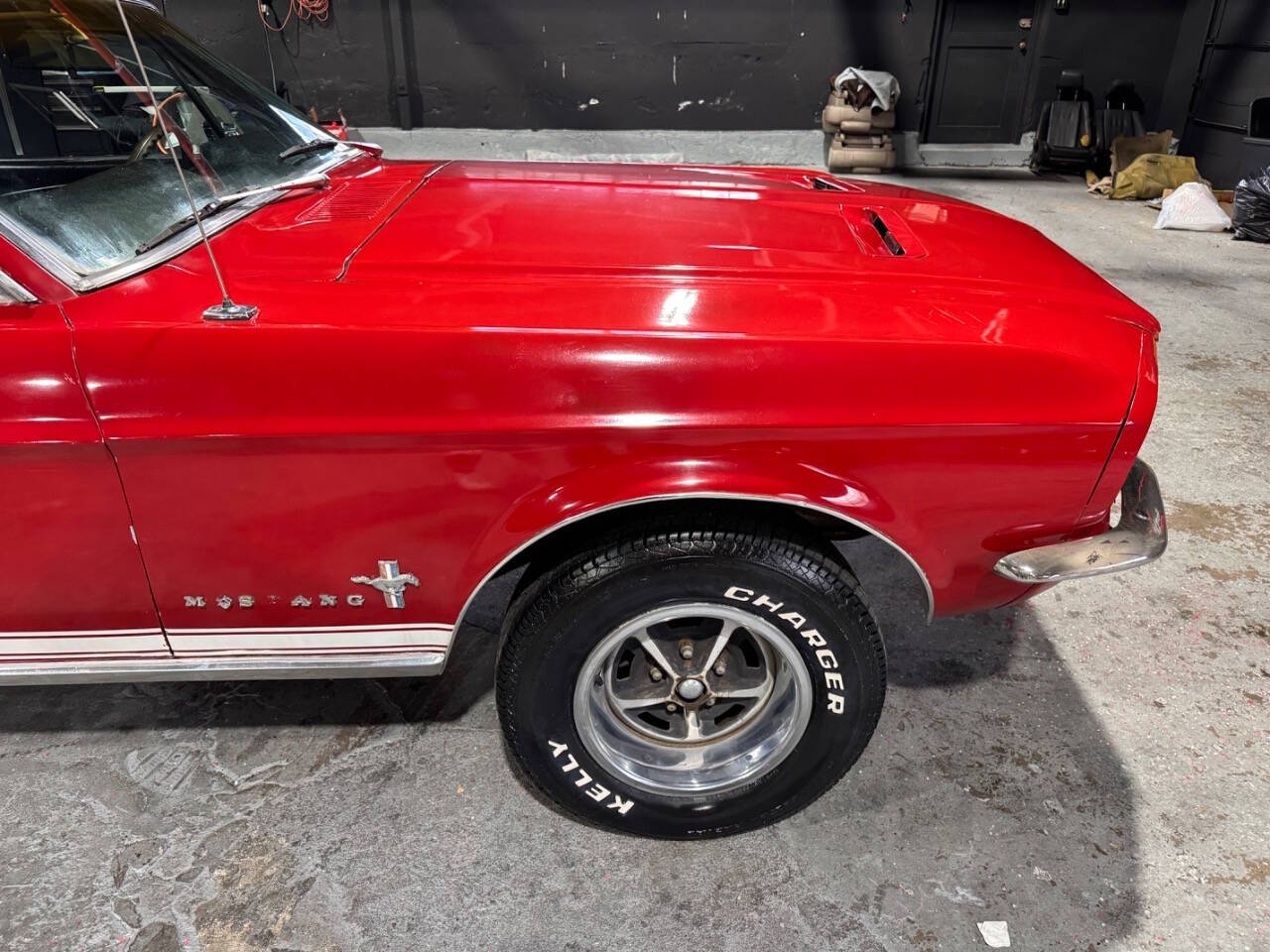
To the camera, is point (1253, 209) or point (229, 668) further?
point (1253, 209)

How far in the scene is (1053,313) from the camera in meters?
1.75

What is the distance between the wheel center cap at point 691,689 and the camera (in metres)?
1.94

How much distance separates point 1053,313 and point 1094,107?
35.8ft

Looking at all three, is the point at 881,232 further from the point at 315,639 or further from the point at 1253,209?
the point at 1253,209

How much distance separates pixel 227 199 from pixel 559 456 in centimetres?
116

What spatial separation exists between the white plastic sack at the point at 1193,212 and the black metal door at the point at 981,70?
3.41 meters

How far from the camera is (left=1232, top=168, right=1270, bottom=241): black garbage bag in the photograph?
743 centimetres

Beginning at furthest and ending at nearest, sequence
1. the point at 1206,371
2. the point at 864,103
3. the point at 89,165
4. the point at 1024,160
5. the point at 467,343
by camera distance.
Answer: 1. the point at 1024,160
2. the point at 864,103
3. the point at 1206,371
4. the point at 89,165
5. the point at 467,343

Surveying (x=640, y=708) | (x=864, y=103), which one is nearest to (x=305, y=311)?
(x=640, y=708)

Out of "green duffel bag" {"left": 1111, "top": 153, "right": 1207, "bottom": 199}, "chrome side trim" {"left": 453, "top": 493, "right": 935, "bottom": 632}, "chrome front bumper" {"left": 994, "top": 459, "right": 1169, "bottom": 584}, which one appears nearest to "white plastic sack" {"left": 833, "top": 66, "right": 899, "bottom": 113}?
"green duffel bag" {"left": 1111, "top": 153, "right": 1207, "bottom": 199}

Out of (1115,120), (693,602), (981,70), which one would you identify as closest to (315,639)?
(693,602)

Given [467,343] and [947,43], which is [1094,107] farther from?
[467,343]

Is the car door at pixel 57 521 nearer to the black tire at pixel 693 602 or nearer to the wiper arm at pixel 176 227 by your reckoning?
the wiper arm at pixel 176 227

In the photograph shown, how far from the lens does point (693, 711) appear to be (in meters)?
1.99
